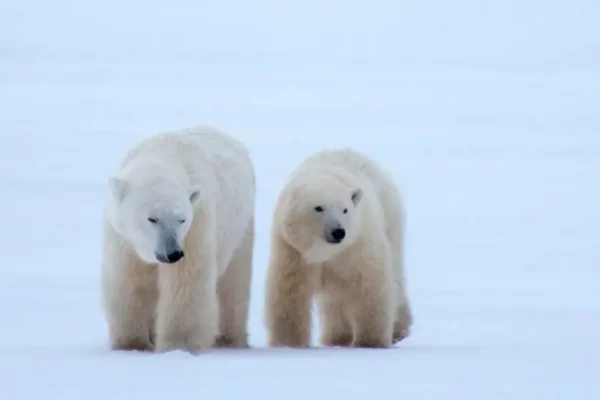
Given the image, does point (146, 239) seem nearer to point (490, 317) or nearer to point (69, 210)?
point (490, 317)

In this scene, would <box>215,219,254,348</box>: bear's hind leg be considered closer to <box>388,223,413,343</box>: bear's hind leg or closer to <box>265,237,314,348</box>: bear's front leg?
<box>265,237,314,348</box>: bear's front leg

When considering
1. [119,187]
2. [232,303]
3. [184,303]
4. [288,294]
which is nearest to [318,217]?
[288,294]

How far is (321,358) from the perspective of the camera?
20.2 ft

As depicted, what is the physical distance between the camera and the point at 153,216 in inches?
244

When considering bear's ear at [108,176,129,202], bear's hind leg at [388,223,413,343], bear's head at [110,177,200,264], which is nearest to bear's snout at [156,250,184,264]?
bear's head at [110,177,200,264]

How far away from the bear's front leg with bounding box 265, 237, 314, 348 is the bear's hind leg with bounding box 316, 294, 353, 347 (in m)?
0.56

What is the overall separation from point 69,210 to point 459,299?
577cm

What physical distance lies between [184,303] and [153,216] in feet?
1.78

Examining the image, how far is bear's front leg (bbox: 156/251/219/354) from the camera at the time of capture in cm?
654

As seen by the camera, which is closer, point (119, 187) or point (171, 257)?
point (171, 257)

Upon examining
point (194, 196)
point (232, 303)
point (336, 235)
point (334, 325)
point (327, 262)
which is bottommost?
point (334, 325)

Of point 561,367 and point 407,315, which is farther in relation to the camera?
point 407,315

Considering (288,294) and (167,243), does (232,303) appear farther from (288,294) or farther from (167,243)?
(167,243)

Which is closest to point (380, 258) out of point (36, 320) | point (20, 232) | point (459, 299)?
point (36, 320)
